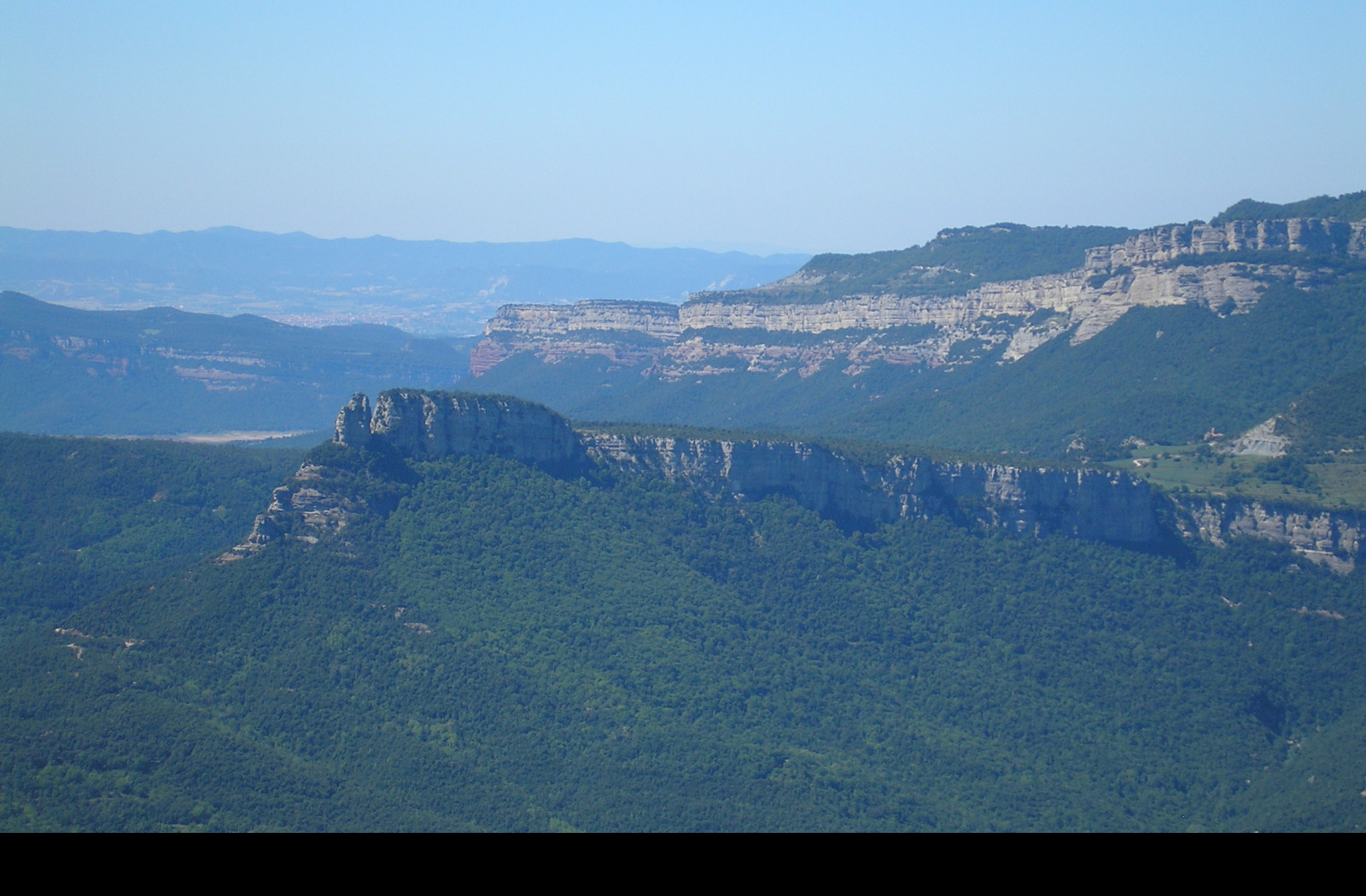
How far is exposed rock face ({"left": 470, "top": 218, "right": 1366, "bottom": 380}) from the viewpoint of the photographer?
11925cm

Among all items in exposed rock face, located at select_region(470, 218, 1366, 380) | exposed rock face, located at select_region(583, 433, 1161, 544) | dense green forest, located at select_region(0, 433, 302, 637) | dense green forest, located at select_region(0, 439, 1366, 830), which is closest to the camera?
dense green forest, located at select_region(0, 439, 1366, 830)

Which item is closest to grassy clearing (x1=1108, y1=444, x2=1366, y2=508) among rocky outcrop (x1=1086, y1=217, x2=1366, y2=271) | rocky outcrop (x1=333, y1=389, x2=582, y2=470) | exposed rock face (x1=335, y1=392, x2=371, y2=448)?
rocky outcrop (x1=1086, y1=217, x2=1366, y2=271)

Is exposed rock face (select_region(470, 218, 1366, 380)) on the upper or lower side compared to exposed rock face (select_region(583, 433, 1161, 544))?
upper

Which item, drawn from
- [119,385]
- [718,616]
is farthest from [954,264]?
[119,385]

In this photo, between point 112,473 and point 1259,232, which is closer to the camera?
point 112,473

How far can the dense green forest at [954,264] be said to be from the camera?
519 ft

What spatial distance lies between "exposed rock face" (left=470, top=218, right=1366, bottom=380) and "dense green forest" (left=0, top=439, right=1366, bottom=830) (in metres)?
50.2

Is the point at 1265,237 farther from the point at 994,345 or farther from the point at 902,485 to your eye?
the point at 902,485

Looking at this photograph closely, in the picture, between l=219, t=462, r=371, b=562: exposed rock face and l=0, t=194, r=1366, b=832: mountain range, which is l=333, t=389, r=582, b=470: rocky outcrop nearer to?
l=0, t=194, r=1366, b=832: mountain range

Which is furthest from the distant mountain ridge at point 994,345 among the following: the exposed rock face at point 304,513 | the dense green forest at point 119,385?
the exposed rock face at point 304,513
